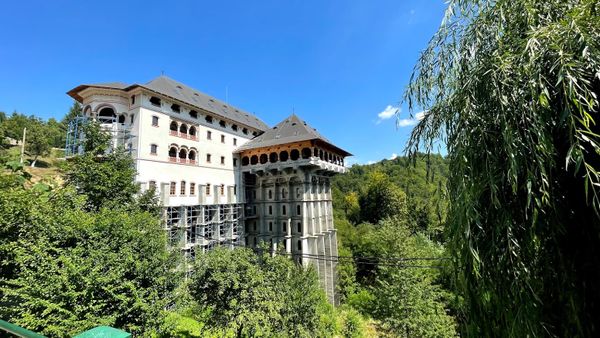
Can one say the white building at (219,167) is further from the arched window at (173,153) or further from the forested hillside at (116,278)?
the forested hillside at (116,278)

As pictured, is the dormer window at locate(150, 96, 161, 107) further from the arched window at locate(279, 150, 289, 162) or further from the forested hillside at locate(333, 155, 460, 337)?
the forested hillside at locate(333, 155, 460, 337)

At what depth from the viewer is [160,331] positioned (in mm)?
8352

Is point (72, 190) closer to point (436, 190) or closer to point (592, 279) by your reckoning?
point (436, 190)

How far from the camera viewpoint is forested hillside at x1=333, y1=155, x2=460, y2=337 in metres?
4.10

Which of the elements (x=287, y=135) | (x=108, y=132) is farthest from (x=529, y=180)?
(x=287, y=135)

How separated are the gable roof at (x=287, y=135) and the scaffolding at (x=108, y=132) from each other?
1062 centimetres

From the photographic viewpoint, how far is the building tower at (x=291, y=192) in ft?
84.0

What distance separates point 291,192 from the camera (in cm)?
2681

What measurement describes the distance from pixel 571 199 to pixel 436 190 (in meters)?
1.25

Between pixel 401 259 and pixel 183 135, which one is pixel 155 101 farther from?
pixel 401 259

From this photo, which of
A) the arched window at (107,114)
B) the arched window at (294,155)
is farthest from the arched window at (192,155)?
the arched window at (294,155)

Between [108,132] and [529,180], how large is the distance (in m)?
20.7

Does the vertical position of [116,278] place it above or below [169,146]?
below

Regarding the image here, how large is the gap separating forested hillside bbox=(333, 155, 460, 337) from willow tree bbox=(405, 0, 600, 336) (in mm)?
575
